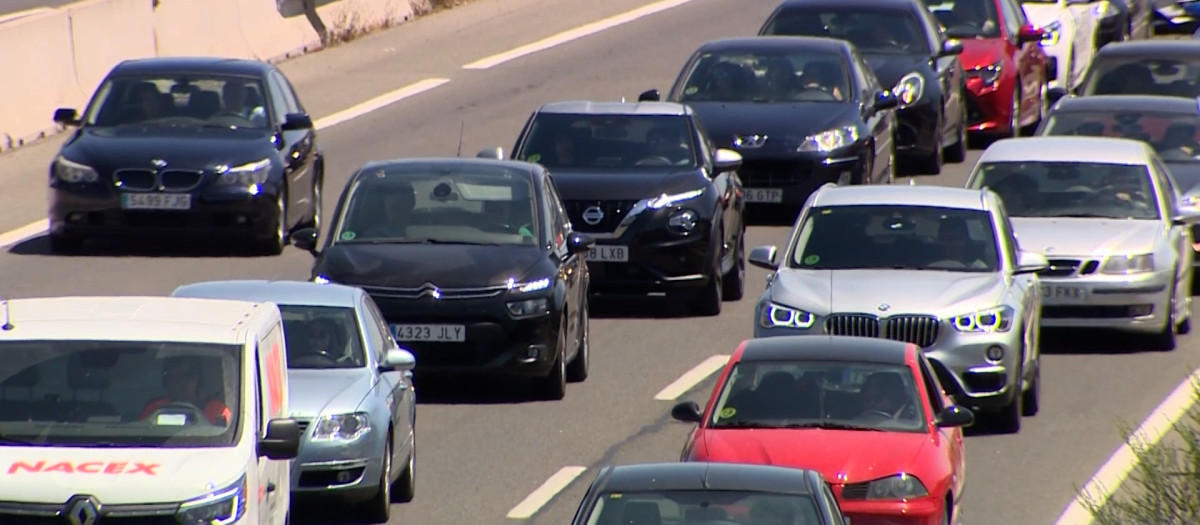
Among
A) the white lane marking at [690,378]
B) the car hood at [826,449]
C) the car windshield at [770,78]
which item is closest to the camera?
the car hood at [826,449]

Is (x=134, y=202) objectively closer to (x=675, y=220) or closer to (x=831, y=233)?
(x=675, y=220)

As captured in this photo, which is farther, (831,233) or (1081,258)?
(1081,258)

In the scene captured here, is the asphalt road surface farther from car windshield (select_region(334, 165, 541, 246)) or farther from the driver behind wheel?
the driver behind wheel

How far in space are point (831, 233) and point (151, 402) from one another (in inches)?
313

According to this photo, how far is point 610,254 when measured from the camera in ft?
68.9

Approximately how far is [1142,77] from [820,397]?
16193mm

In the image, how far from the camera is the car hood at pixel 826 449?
13289 millimetres

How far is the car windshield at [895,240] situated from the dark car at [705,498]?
7.30 m

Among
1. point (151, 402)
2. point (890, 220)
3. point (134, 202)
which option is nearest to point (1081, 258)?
point (890, 220)

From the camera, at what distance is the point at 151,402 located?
1130cm

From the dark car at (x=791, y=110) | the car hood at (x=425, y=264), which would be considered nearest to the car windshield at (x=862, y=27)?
the dark car at (x=791, y=110)

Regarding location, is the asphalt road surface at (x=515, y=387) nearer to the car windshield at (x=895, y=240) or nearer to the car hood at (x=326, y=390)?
the car hood at (x=326, y=390)

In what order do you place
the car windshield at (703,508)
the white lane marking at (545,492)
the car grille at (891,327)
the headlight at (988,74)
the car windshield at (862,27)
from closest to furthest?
the car windshield at (703,508)
the white lane marking at (545,492)
the car grille at (891,327)
the car windshield at (862,27)
the headlight at (988,74)

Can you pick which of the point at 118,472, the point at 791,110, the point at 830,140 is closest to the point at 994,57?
the point at 791,110
